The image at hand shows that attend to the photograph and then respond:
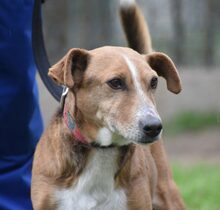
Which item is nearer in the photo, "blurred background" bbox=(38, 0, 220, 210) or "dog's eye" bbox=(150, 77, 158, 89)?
"dog's eye" bbox=(150, 77, 158, 89)

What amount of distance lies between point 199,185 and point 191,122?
4786 mm

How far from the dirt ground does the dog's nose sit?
288 inches

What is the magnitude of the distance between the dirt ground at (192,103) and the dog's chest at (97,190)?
6.88 meters

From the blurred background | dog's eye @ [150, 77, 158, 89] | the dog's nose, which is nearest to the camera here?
the dog's nose

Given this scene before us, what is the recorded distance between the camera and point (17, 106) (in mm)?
5477

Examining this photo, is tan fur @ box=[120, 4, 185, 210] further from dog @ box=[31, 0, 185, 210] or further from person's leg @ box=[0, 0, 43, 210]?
person's leg @ box=[0, 0, 43, 210]

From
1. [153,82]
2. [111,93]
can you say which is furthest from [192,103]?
[111,93]

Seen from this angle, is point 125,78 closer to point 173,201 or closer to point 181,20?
point 173,201

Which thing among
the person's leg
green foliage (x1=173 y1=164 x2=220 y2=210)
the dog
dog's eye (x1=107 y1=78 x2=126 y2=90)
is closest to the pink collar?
the dog

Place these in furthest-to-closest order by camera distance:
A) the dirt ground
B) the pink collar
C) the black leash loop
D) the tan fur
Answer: the dirt ground → the black leash loop → the tan fur → the pink collar

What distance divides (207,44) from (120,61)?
29.0 feet

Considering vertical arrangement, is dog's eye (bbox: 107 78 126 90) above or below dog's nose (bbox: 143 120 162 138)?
above

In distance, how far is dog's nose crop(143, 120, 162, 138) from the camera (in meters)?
4.22

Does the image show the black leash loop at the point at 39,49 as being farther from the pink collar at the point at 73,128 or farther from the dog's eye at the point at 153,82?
the dog's eye at the point at 153,82
